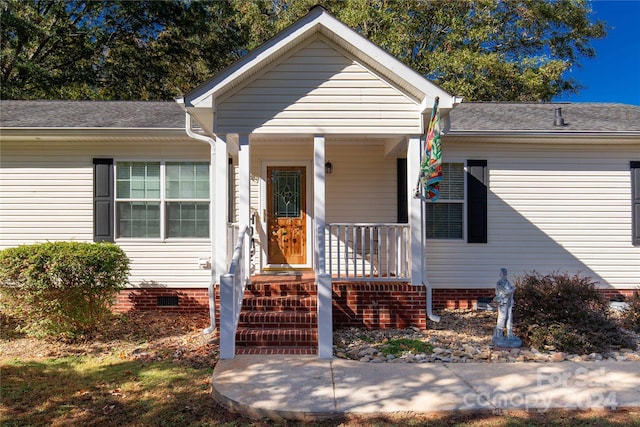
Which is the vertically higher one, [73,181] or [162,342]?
[73,181]

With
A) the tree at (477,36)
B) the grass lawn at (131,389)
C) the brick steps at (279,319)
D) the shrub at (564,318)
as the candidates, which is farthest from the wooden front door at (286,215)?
the tree at (477,36)

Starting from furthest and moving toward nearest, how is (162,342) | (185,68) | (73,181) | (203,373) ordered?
(185,68) → (73,181) → (162,342) → (203,373)

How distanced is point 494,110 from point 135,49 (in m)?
15.0

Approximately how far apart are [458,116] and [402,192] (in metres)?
2.35

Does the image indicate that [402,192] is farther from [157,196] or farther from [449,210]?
[157,196]

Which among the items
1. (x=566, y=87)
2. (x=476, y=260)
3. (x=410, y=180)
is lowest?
(x=476, y=260)

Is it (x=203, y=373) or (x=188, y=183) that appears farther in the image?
(x=188, y=183)

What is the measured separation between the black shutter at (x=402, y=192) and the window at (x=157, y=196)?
365cm

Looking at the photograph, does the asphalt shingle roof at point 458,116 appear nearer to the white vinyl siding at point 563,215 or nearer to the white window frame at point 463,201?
the white vinyl siding at point 563,215

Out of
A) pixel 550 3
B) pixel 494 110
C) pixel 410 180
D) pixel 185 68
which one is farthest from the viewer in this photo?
pixel 185 68

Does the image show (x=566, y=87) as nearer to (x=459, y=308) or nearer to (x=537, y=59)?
(x=537, y=59)

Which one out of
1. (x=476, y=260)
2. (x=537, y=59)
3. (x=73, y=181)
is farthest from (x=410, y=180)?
(x=537, y=59)

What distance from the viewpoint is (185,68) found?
19.2 meters

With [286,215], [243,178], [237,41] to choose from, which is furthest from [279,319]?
[237,41]
